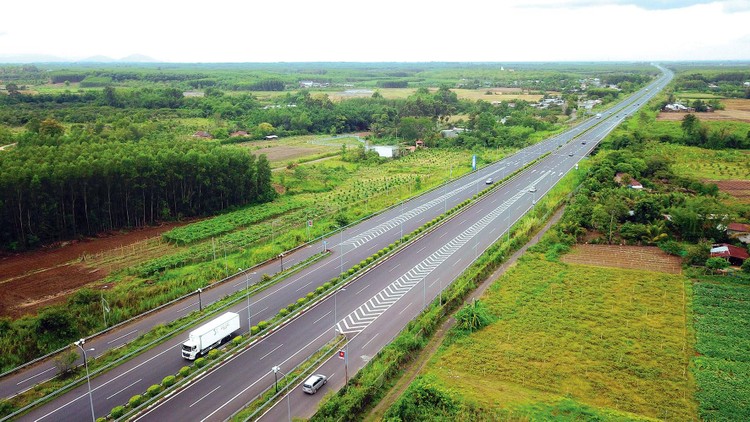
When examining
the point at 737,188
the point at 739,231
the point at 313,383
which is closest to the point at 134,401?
the point at 313,383

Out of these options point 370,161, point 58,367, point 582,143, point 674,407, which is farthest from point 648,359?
point 582,143

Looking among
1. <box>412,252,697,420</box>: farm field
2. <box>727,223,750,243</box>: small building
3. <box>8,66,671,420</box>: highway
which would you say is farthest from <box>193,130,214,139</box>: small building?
<box>727,223,750,243</box>: small building

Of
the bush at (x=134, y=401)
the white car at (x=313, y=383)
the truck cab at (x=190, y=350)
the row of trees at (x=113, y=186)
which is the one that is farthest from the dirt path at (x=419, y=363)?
the row of trees at (x=113, y=186)

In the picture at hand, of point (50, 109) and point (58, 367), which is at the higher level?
point (50, 109)

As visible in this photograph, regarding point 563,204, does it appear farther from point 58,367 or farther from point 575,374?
point 58,367

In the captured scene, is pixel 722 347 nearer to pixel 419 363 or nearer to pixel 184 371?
pixel 419 363

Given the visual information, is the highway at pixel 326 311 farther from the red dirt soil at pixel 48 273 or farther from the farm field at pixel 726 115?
the farm field at pixel 726 115

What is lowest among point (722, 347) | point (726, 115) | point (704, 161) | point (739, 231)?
point (722, 347)
